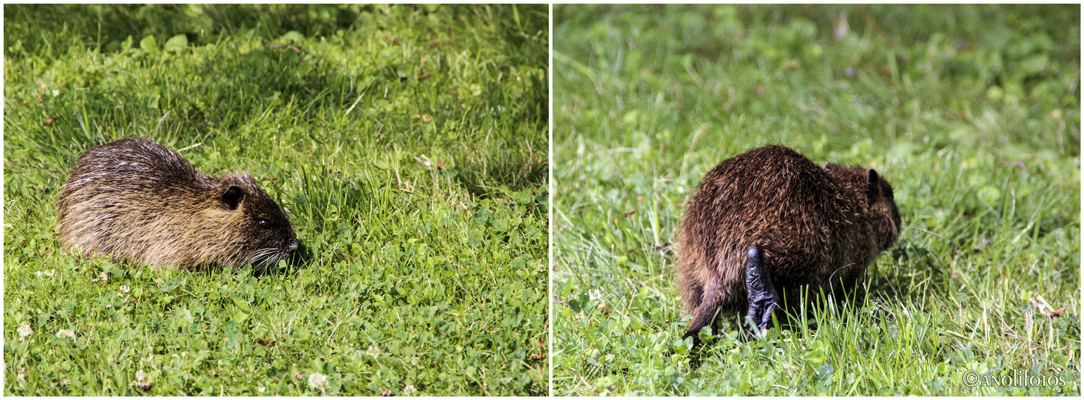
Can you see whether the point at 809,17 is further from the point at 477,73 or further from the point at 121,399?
the point at 121,399

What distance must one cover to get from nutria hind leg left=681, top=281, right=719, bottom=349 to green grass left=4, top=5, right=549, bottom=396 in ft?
1.88

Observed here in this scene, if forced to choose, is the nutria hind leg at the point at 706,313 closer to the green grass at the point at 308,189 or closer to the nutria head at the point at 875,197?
the green grass at the point at 308,189

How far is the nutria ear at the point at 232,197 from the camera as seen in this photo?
324 centimetres

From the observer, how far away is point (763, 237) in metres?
2.93

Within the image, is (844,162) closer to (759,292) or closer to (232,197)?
(759,292)

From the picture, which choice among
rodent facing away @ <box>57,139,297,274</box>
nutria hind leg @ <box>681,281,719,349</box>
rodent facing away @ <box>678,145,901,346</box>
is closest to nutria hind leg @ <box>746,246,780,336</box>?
rodent facing away @ <box>678,145,901,346</box>

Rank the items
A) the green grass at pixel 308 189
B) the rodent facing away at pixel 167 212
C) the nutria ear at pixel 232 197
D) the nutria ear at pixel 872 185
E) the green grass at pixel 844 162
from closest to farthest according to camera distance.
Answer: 1. the green grass at pixel 308 189
2. the green grass at pixel 844 162
3. the rodent facing away at pixel 167 212
4. the nutria ear at pixel 232 197
5. the nutria ear at pixel 872 185

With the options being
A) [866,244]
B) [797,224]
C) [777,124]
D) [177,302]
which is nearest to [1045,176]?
[777,124]

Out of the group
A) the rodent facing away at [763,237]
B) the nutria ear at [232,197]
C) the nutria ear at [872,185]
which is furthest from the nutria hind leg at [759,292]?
the nutria ear at [232,197]

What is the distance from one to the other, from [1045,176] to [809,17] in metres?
2.42

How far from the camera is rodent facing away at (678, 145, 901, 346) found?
2.93 metres

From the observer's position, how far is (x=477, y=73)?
12.1 ft

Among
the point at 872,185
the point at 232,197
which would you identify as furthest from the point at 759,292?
the point at 232,197

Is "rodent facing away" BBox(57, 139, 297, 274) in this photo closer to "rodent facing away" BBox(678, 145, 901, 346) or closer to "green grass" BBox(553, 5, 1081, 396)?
"green grass" BBox(553, 5, 1081, 396)
